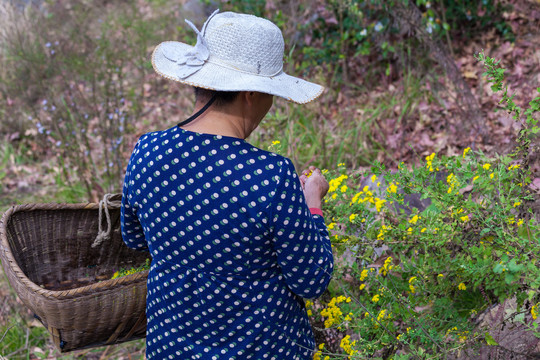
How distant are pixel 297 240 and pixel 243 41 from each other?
23.7 inches

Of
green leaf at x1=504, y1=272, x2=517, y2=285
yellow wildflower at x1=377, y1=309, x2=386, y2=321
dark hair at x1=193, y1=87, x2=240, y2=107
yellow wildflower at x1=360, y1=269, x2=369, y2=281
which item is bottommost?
yellow wildflower at x1=377, y1=309, x2=386, y2=321

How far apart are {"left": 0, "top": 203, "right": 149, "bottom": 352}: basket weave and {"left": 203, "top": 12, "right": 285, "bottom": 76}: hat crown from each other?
0.89 m

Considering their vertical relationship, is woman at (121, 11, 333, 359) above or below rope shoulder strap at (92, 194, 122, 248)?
above

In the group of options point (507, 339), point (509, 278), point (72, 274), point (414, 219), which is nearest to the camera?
point (509, 278)

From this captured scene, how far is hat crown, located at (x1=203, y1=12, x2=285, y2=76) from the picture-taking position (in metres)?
1.65

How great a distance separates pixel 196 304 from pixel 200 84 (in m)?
0.70

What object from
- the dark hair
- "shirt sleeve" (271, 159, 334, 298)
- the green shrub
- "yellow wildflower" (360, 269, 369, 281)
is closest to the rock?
the green shrub

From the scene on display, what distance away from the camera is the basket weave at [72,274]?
6.57 ft

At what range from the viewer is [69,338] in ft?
6.91

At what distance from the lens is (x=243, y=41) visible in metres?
1.65

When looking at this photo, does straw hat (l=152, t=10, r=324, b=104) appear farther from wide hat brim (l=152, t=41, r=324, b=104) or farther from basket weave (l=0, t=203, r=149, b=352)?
basket weave (l=0, t=203, r=149, b=352)

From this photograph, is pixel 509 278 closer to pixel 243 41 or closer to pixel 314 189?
pixel 314 189

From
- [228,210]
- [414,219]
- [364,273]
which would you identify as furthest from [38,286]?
[414,219]

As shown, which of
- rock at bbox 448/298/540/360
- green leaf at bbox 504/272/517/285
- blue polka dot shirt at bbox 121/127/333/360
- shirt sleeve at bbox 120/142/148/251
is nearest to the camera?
green leaf at bbox 504/272/517/285
